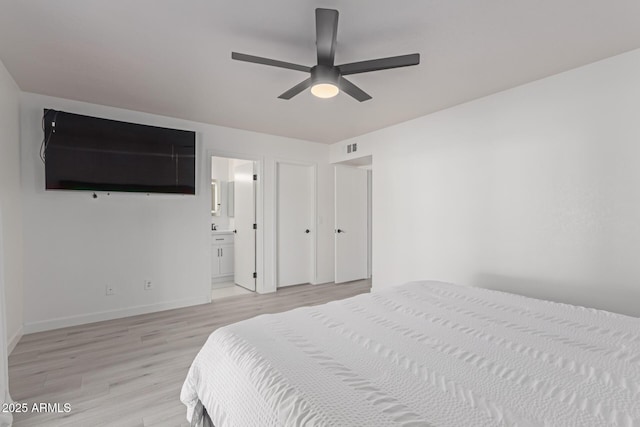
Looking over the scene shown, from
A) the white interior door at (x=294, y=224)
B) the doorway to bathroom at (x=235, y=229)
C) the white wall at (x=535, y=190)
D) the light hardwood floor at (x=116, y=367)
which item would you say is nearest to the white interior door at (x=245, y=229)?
the doorway to bathroom at (x=235, y=229)

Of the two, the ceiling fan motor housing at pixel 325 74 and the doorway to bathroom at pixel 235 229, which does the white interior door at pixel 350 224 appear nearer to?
the doorway to bathroom at pixel 235 229

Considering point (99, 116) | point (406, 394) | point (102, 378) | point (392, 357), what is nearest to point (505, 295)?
point (392, 357)

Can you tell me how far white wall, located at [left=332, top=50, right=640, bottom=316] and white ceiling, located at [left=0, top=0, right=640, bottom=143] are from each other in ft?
0.90

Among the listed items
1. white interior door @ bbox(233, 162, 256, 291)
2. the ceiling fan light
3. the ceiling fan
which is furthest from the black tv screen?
the ceiling fan light

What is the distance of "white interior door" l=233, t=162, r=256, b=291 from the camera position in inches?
181

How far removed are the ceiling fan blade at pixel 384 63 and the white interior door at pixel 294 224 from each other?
2871 mm

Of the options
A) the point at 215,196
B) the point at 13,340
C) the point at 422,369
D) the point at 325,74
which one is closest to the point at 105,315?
the point at 13,340

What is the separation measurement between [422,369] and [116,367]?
2399 mm

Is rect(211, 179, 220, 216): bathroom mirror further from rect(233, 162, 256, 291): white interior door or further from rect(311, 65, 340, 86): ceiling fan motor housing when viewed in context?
rect(311, 65, 340, 86): ceiling fan motor housing

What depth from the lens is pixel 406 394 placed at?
0.99 metres

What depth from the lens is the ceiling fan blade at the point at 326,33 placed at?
1.59 m

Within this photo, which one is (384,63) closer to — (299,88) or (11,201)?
(299,88)

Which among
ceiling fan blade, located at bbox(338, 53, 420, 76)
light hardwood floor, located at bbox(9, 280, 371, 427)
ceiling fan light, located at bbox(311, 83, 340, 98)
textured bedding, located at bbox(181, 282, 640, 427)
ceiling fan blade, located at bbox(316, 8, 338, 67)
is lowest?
light hardwood floor, located at bbox(9, 280, 371, 427)

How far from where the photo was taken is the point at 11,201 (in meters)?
2.75
